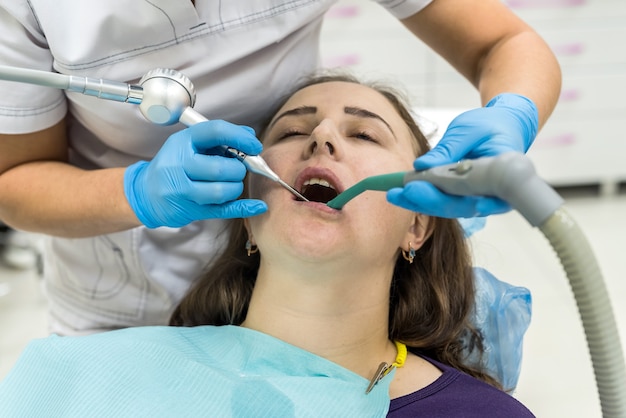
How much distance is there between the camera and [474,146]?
3.43ft

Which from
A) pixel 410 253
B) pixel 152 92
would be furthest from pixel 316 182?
pixel 152 92

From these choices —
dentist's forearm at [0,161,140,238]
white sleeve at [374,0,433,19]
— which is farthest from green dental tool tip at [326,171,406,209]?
white sleeve at [374,0,433,19]

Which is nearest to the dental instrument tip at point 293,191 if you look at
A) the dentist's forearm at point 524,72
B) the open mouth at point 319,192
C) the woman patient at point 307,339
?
the woman patient at point 307,339

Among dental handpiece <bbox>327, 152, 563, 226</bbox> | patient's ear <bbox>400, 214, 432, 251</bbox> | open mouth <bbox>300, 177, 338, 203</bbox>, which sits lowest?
open mouth <bbox>300, 177, 338, 203</bbox>

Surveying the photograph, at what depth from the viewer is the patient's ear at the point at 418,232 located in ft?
4.61

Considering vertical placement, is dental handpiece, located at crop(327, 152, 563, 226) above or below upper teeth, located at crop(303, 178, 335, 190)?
above

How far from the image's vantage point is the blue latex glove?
1.11 metres

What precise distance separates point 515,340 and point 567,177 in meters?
2.18

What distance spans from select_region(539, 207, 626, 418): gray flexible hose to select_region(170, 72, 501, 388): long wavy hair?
2.16 feet

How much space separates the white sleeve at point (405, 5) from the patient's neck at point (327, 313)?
55 cm

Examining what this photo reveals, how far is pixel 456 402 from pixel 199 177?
1.95 ft

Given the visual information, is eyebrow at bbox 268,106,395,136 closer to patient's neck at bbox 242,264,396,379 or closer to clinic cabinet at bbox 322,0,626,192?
patient's neck at bbox 242,264,396,379

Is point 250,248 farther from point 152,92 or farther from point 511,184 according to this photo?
point 511,184

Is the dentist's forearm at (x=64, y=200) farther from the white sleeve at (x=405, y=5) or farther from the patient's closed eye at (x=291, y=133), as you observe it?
the white sleeve at (x=405, y=5)
